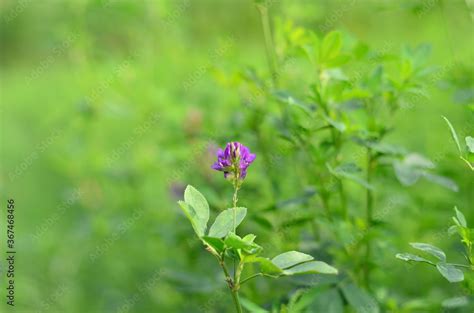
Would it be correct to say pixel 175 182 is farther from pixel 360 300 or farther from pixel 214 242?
pixel 214 242

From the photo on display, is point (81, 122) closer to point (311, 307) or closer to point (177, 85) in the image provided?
point (177, 85)

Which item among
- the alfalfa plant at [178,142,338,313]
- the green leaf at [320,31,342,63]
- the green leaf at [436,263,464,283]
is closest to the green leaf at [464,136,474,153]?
the green leaf at [436,263,464,283]

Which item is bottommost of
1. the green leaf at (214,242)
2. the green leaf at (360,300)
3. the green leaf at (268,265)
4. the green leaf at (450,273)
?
the green leaf at (360,300)

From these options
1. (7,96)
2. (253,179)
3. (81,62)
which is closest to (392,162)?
(253,179)

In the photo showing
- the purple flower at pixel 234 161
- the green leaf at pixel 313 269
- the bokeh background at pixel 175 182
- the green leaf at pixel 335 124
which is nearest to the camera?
the green leaf at pixel 313 269

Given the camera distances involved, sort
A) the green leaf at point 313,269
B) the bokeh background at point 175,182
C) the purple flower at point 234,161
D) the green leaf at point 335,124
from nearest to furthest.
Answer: the green leaf at point 313,269
the purple flower at point 234,161
the green leaf at point 335,124
the bokeh background at point 175,182

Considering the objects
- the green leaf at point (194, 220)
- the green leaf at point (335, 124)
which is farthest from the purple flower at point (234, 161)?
the green leaf at point (335, 124)

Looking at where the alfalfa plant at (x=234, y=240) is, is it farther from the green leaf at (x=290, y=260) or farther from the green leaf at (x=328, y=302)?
the green leaf at (x=328, y=302)

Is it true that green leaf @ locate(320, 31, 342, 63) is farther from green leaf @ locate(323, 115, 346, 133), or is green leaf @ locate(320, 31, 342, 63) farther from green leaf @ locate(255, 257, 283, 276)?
green leaf @ locate(255, 257, 283, 276)
